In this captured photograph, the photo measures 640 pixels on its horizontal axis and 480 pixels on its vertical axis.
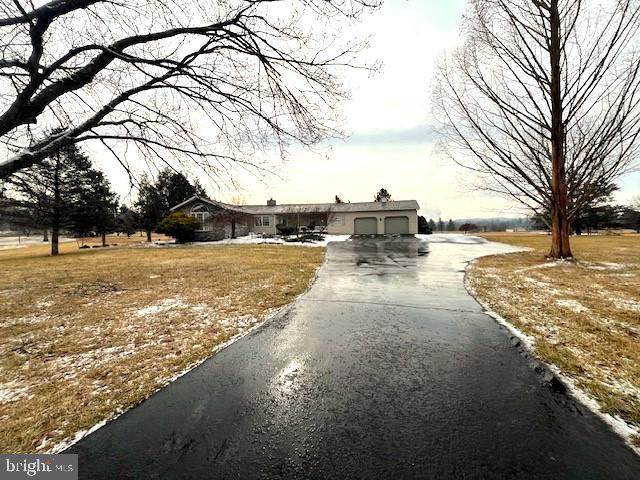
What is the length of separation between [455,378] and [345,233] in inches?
1377

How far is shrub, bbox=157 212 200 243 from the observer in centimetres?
2794

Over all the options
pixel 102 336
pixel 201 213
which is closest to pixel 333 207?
pixel 201 213

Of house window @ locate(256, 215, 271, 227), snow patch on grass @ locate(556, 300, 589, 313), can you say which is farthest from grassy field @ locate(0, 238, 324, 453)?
house window @ locate(256, 215, 271, 227)

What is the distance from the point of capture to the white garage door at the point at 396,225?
36.3m

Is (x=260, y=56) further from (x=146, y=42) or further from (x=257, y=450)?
(x=257, y=450)

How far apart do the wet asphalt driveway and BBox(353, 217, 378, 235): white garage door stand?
108ft

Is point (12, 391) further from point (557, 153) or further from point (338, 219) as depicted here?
point (338, 219)

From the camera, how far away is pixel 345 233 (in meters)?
38.3

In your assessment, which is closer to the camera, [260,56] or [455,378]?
[455,378]

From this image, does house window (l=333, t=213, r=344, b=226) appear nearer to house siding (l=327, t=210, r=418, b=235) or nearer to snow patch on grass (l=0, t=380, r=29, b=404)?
house siding (l=327, t=210, r=418, b=235)

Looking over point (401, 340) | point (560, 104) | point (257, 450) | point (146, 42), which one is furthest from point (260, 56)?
point (560, 104)

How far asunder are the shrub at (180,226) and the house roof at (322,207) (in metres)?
5.25

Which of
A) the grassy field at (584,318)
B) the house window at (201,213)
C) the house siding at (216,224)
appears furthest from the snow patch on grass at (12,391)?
the house window at (201,213)

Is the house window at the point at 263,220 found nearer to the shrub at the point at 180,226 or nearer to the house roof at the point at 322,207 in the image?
the house roof at the point at 322,207
